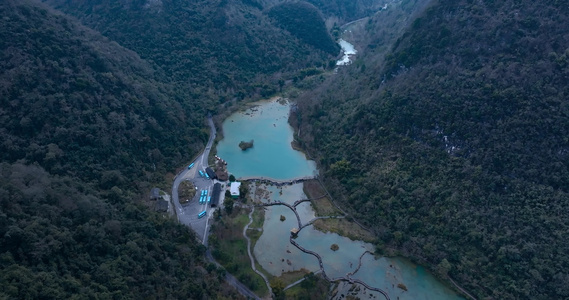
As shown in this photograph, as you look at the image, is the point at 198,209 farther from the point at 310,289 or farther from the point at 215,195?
the point at 310,289

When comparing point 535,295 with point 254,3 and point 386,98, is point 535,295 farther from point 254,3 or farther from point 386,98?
point 254,3

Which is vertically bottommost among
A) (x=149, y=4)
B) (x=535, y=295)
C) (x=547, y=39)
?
(x=149, y=4)

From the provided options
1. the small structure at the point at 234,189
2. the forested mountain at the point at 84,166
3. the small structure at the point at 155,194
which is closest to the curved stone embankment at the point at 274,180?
the small structure at the point at 234,189

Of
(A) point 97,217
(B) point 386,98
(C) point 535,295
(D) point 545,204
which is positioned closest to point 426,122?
(B) point 386,98

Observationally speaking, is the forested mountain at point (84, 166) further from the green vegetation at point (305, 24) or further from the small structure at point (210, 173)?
the green vegetation at point (305, 24)

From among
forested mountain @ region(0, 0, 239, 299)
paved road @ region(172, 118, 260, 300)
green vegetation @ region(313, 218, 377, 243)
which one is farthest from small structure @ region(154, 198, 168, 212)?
green vegetation @ region(313, 218, 377, 243)

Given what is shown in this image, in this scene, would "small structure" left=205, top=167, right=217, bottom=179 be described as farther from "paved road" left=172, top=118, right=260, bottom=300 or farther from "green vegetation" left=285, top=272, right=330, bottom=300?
"green vegetation" left=285, top=272, right=330, bottom=300
